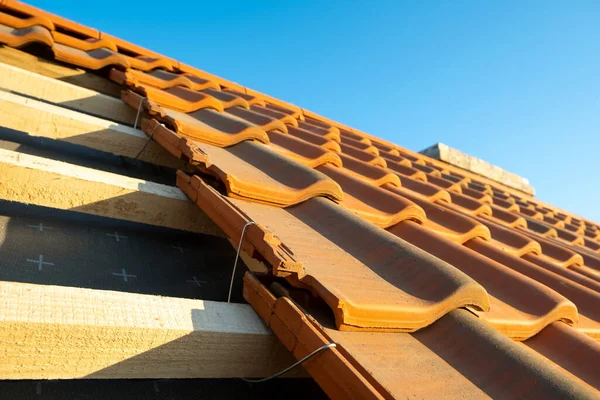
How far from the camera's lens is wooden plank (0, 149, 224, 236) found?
1.69m

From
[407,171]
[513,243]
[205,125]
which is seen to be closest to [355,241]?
[205,125]

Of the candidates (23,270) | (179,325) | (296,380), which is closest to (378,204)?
(296,380)

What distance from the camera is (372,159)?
156 inches

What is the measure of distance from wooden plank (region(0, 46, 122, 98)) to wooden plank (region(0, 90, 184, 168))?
775 mm

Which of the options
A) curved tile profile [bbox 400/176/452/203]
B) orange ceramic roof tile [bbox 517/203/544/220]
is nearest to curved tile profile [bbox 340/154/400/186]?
curved tile profile [bbox 400/176/452/203]

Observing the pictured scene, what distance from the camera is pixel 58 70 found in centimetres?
299

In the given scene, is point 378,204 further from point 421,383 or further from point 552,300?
point 421,383

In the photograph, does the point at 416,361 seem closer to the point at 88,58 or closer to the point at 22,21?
the point at 88,58

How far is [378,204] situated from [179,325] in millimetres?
1477

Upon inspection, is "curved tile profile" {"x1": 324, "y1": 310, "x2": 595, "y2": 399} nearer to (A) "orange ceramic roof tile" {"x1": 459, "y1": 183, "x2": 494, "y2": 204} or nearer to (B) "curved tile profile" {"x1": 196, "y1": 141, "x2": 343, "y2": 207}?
(B) "curved tile profile" {"x1": 196, "y1": 141, "x2": 343, "y2": 207}

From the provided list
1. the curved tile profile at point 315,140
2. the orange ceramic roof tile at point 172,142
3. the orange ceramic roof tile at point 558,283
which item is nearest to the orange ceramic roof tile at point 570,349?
the orange ceramic roof tile at point 558,283

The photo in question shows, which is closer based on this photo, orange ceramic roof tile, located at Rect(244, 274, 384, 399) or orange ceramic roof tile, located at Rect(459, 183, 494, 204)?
orange ceramic roof tile, located at Rect(244, 274, 384, 399)

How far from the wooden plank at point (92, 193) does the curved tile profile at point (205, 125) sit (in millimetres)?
514

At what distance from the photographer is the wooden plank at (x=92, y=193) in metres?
1.69
